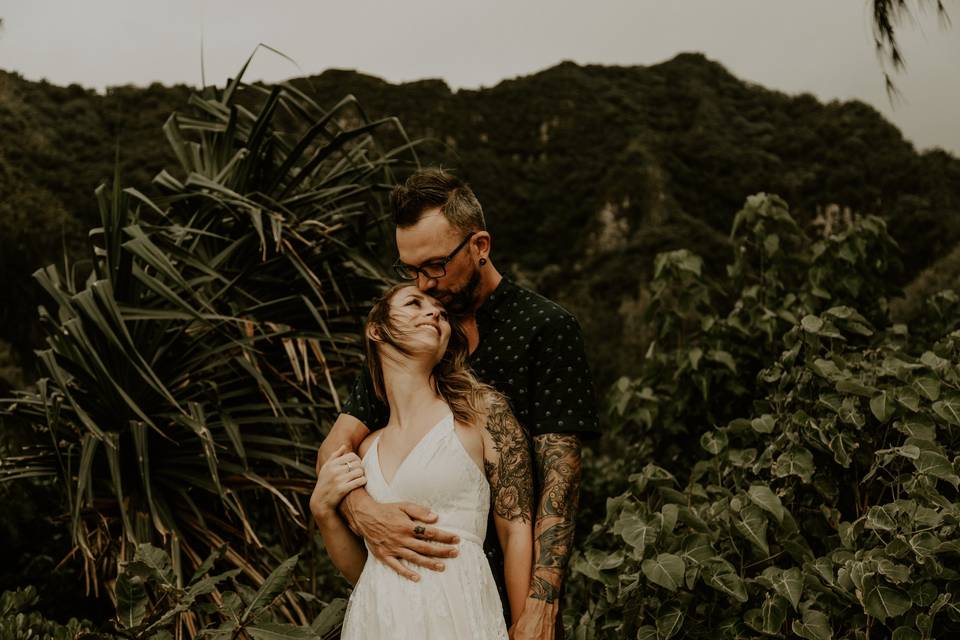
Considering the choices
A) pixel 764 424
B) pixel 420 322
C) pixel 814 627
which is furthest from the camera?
pixel 764 424

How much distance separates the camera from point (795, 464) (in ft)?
9.52

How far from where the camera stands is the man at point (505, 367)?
1.91 meters

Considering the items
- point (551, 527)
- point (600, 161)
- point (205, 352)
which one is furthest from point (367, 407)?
point (600, 161)

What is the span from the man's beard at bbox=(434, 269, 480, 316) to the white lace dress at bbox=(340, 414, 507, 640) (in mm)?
328

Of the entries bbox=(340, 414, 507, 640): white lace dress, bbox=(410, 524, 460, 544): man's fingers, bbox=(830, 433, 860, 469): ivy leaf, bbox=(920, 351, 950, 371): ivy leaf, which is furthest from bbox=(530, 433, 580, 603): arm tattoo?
bbox=(920, 351, 950, 371): ivy leaf

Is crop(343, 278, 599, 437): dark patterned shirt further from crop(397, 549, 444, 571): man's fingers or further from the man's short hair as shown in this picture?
crop(397, 549, 444, 571): man's fingers

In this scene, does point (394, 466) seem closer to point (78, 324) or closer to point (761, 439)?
point (78, 324)

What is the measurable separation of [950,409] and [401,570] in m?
1.85

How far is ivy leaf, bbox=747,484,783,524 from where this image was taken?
2.55m

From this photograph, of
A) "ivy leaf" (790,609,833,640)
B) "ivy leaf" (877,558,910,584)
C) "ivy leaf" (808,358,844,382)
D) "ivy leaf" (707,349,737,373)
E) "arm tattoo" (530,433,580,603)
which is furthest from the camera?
"ivy leaf" (707,349,737,373)

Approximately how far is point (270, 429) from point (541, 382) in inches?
78.7

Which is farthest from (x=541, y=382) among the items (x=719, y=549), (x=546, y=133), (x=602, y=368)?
(x=546, y=133)

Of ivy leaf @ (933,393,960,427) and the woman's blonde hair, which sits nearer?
the woman's blonde hair

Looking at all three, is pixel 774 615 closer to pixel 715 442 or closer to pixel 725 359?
pixel 715 442
